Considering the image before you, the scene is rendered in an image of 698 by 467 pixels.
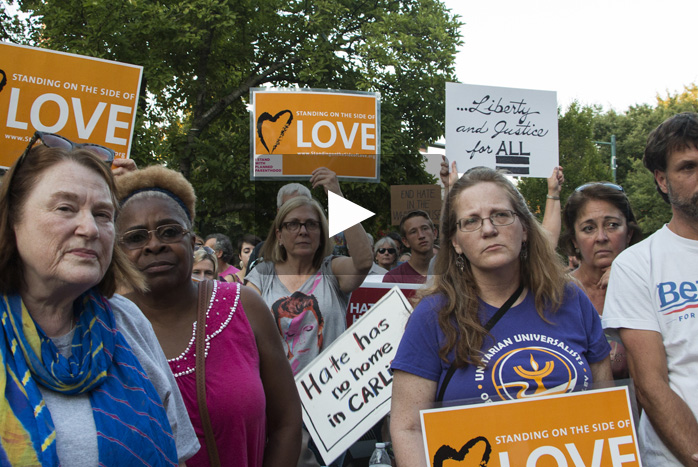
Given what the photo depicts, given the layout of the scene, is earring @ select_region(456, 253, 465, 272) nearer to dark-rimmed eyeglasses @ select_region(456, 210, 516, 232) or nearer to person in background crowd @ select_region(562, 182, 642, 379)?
dark-rimmed eyeglasses @ select_region(456, 210, 516, 232)

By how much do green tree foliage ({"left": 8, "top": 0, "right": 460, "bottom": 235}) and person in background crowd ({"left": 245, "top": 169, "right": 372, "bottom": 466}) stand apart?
20 centimetres

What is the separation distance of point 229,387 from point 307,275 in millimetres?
1465

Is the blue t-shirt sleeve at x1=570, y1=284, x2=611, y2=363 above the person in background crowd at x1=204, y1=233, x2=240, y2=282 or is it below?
below

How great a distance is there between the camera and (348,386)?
319cm

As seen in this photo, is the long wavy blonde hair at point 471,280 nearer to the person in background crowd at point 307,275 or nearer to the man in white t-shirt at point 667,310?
the man in white t-shirt at point 667,310

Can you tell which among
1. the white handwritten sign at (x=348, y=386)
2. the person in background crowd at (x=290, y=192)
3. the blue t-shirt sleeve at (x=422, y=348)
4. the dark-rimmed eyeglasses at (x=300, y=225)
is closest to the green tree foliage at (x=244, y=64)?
the person in background crowd at (x=290, y=192)

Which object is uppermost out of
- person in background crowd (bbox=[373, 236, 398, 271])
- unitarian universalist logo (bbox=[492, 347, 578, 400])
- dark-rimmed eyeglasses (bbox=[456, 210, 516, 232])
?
person in background crowd (bbox=[373, 236, 398, 271])

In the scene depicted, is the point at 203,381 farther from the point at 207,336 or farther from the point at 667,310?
the point at 667,310

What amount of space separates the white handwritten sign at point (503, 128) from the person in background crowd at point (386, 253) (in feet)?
5.68

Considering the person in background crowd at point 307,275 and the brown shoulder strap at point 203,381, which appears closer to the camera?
the brown shoulder strap at point 203,381

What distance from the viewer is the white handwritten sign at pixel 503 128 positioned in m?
4.11

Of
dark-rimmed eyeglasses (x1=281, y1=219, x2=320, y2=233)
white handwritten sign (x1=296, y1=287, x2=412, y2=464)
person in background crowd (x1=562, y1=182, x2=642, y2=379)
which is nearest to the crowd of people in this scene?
person in background crowd (x1=562, y1=182, x2=642, y2=379)

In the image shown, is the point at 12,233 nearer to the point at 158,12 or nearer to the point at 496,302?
the point at 496,302

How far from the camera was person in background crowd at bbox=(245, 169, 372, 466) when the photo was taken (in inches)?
127
